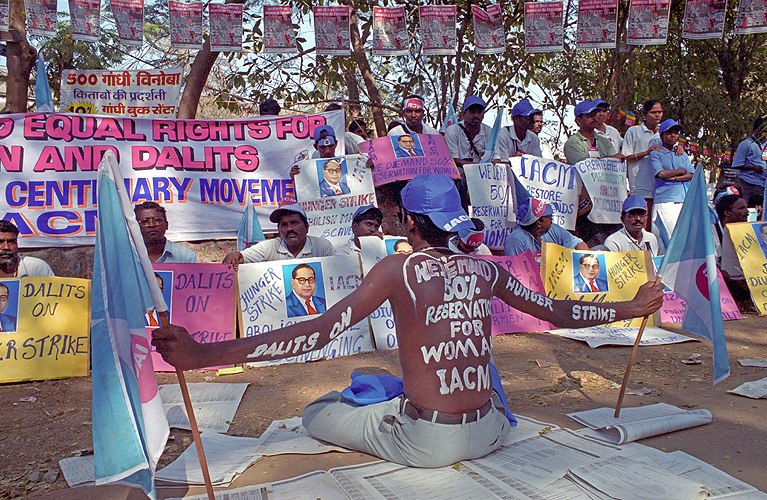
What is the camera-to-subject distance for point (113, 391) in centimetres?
235

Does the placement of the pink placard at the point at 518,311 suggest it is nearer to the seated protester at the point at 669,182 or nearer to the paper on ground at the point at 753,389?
the paper on ground at the point at 753,389

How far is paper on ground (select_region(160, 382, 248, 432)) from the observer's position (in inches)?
156

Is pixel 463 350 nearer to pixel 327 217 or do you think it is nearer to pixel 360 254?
pixel 360 254

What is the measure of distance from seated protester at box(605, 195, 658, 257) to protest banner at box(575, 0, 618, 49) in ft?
12.1

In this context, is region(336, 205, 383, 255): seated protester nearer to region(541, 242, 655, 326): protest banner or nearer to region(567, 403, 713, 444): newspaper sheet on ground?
region(541, 242, 655, 326): protest banner

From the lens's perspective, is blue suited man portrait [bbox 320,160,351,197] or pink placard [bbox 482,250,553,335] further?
blue suited man portrait [bbox 320,160,351,197]

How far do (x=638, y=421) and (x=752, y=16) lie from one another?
8.95 metres

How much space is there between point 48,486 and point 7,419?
135 centimetres

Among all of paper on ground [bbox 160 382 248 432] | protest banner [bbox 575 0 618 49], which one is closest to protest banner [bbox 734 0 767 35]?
protest banner [bbox 575 0 618 49]

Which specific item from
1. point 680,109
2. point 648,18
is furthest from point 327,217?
point 680,109

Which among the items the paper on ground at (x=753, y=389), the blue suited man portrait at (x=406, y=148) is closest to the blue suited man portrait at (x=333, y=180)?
the blue suited man portrait at (x=406, y=148)

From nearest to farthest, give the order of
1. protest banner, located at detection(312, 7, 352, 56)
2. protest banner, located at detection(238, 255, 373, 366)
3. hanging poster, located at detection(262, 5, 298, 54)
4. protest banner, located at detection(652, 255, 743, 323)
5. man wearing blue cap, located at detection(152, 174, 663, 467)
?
man wearing blue cap, located at detection(152, 174, 663, 467) → protest banner, located at detection(238, 255, 373, 366) → protest banner, located at detection(652, 255, 743, 323) → protest banner, located at detection(312, 7, 352, 56) → hanging poster, located at detection(262, 5, 298, 54)

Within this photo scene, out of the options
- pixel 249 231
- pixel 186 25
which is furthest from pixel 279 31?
pixel 249 231

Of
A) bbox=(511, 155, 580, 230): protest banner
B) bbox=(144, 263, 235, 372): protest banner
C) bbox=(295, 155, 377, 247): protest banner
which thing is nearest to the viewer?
bbox=(144, 263, 235, 372): protest banner
